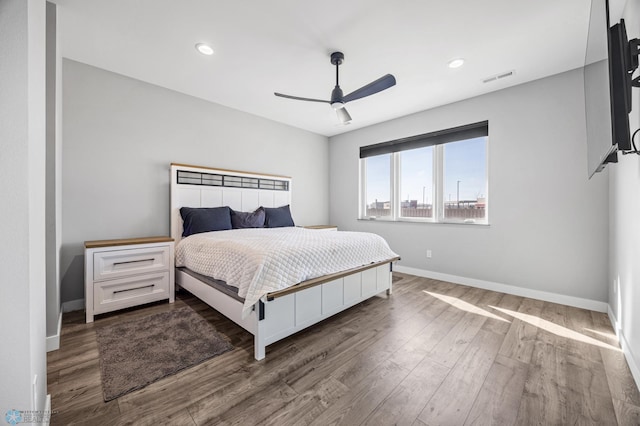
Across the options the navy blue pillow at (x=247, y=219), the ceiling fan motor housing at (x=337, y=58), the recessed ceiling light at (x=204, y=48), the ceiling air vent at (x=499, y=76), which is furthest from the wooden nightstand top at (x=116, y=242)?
the ceiling air vent at (x=499, y=76)

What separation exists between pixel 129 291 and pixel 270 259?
71.6 inches

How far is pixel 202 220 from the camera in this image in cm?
324

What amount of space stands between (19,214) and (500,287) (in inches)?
169

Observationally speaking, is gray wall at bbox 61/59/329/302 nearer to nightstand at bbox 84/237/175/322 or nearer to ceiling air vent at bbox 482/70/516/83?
nightstand at bbox 84/237/175/322

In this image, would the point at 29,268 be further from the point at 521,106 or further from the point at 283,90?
the point at 521,106

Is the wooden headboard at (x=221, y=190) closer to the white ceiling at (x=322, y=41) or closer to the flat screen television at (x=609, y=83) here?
the white ceiling at (x=322, y=41)

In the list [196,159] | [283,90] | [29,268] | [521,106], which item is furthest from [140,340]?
[521,106]

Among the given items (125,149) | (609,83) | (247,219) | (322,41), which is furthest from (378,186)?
(125,149)

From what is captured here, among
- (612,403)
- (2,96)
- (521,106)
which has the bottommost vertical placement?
(612,403)

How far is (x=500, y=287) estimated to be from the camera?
3.31 meters

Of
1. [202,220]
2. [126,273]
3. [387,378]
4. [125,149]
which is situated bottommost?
[387,378]

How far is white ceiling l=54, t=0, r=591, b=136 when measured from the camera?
1.98 metres

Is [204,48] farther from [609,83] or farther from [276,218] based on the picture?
[609,83]

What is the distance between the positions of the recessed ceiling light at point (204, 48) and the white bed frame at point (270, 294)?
145cm
